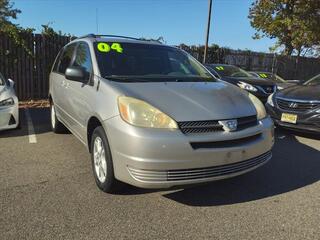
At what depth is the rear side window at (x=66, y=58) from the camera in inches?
222

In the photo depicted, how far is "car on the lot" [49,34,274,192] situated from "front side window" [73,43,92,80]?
0.02 meters

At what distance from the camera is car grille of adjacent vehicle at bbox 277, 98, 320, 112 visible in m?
6.44

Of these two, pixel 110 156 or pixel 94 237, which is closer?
pixel 94 237

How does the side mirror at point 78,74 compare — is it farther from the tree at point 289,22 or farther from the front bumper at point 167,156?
the tree at point 289,22

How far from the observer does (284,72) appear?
20484 mm

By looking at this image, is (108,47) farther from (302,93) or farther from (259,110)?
(302,93)

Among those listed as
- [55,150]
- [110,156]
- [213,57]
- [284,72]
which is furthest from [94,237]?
[284,72]

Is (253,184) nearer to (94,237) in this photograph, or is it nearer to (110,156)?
(110,156)

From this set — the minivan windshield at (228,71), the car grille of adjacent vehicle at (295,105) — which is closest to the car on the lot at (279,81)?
the minivan windshield at (228,71)

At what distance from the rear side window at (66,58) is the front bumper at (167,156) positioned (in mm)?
2509

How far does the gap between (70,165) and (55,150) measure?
832 mm

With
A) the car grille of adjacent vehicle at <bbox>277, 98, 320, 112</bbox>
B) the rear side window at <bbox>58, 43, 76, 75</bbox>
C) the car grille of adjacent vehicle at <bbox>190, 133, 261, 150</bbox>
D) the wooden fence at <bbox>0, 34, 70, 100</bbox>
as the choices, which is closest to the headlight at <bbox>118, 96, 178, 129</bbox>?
the car grille of adjacent vehicle at <bbox>190, 133, 261, 150</bbox>

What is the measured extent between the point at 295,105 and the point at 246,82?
3.15m

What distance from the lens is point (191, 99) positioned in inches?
145
